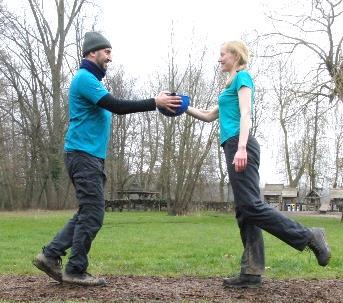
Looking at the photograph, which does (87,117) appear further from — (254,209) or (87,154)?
(254,209)

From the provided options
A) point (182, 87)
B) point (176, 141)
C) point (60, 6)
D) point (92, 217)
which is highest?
point (60, 6)

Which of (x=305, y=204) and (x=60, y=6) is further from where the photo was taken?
(x=305, y=204)

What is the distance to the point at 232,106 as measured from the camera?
195 inches

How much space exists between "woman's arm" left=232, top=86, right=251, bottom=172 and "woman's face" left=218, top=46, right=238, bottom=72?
0.35 metres

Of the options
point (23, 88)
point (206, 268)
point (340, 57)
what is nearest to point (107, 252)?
point (206, 268)

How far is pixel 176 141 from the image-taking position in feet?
109

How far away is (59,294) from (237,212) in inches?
64.2

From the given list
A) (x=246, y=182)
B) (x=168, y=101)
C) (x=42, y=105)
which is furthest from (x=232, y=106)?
(x=42, y=105)

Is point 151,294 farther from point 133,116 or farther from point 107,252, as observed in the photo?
point 133,116

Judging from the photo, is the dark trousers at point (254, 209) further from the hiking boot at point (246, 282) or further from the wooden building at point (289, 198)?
the wooden building at point (289, 198)

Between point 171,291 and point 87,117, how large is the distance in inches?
64.3

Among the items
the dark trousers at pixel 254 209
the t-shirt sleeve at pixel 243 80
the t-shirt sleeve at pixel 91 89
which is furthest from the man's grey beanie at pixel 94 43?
the dark trousers at pixel 254 209

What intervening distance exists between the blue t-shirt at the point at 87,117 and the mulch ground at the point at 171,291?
A: 1.16m

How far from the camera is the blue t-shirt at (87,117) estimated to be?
485cm
